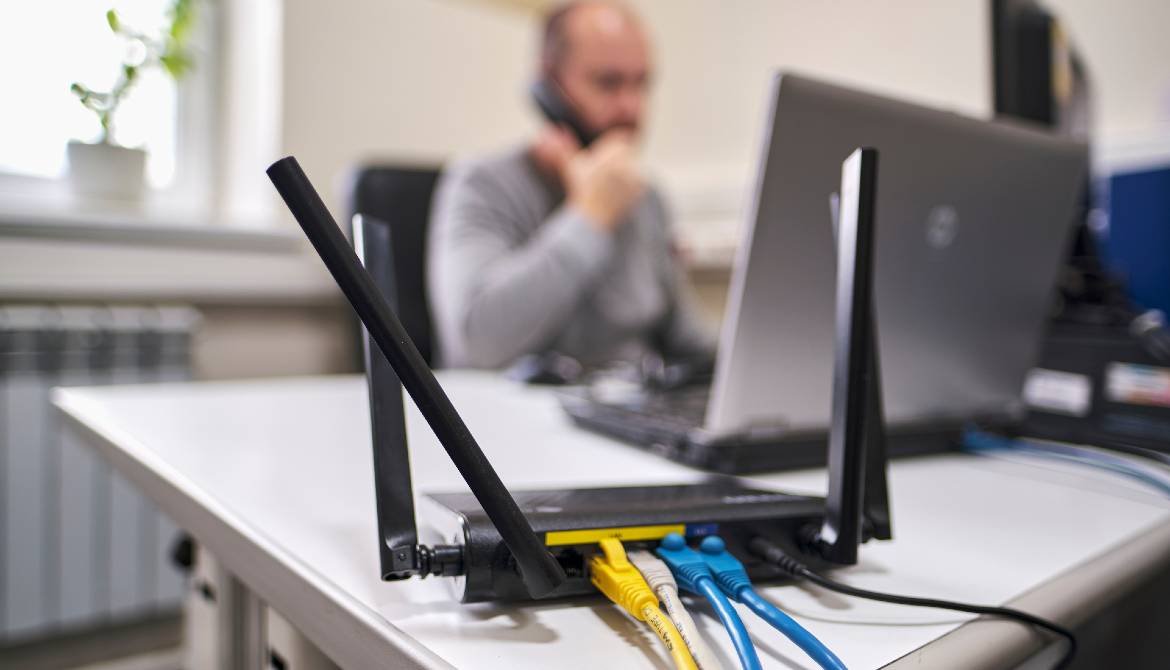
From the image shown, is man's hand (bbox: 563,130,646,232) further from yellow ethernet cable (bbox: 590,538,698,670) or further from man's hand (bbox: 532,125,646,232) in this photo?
yellow ethernet cable (bbox: 590,538,698,670)

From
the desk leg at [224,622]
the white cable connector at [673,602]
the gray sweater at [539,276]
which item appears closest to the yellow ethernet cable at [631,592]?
the white cable connector at [673,602]

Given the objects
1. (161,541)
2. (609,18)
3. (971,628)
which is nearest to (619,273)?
(609,18)

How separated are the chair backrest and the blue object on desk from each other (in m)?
1.12

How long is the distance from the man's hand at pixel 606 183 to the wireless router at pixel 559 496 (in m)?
1.03

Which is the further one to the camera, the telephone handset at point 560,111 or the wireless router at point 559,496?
the telephone handset at point 560,111

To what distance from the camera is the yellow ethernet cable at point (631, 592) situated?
0.28 metres

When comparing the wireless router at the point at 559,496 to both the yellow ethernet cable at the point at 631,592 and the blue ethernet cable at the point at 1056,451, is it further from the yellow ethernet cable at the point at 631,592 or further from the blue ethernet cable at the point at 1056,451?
the blue ethernet cable at the point at 1056,451

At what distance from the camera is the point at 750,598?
0.33 m

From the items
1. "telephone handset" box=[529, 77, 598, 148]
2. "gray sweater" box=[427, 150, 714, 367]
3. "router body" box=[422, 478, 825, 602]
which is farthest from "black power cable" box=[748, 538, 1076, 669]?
"telephone handset" box=[529, 77, 598, 148]

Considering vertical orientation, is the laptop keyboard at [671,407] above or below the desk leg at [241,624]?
above

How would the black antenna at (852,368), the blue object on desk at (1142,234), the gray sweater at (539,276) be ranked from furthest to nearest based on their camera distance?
the gray sweater at (539,276) → the blue object on desk at (1142,234) → the black antenna at (852,368)

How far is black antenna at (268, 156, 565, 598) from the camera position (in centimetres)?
30

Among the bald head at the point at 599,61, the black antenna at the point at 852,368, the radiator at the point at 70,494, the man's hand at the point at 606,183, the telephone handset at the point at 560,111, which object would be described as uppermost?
the bald head at the point at 599,61

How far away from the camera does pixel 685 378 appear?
900 mm
